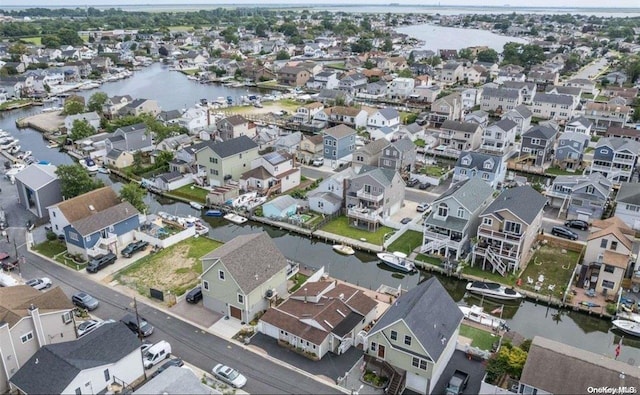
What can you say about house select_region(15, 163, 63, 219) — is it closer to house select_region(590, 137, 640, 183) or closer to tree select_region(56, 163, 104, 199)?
tree select_region(56, 163, 104, 199)

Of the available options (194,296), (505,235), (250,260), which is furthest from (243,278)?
(505,235)

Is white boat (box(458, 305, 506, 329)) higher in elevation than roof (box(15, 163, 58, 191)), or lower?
lower

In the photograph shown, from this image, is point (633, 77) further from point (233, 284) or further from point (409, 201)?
point (233, 284)

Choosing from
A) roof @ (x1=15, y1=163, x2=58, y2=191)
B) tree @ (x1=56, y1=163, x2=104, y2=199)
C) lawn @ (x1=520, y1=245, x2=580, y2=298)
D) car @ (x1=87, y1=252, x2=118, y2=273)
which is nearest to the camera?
lawn @ (x1=520, y1=245, x2=580, y2=298)

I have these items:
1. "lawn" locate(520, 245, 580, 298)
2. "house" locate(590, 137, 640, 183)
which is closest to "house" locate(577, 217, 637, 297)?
"lawn" locate(520, 245, 580, 298)

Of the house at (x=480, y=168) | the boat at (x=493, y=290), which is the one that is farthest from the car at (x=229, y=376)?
the house at (x=480, y=168)

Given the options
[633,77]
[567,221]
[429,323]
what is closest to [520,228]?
[567,221]

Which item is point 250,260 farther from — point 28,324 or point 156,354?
point 28,324

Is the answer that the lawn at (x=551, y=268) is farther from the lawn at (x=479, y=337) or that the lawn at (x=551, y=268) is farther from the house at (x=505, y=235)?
the lawn at (x=479, y=337)
